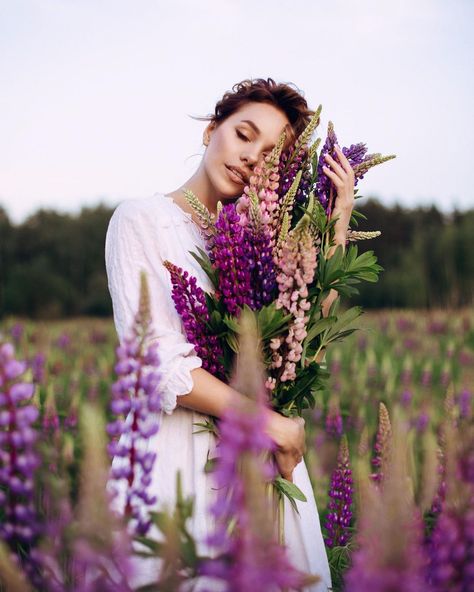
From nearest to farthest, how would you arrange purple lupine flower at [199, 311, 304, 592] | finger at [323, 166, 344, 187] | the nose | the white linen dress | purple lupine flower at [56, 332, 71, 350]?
1. purple lupine flower at [199, 311, 304, 592]
2. the white linen dress
3. finger at [323, 166, 344, 187]
4. the nose
5. purple lupine flower at [56, 332, 71, 350]

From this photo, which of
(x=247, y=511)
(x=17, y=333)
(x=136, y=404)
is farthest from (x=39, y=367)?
(x=247, y=511)

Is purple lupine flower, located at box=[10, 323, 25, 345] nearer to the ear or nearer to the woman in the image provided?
the ear

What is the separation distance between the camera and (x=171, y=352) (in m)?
1.86

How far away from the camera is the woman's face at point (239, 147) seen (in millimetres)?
2262

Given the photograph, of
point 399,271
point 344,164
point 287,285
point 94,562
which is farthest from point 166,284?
point 399,271

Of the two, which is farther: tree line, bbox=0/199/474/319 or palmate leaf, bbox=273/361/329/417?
tree line, bbox=0/199/474/319

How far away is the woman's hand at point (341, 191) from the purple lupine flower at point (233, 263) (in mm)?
323

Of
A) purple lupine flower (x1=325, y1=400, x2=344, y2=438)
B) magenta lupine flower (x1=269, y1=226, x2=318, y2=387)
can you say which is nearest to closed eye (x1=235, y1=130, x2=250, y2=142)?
magenta lupine flower (x1=269, y1=226, x2=318, y2=387)

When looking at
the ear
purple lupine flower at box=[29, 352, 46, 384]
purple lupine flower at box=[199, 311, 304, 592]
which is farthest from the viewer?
purple lupine flower at box=[29, 352, 46, 384]

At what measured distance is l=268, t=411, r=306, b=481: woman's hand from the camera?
184cm

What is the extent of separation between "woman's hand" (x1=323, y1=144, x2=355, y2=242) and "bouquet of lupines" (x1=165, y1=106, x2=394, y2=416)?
0.02 meters

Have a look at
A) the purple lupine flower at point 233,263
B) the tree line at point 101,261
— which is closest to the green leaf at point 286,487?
the purple lupine flower at point 233,263

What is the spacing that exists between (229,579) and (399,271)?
22313 millimetres

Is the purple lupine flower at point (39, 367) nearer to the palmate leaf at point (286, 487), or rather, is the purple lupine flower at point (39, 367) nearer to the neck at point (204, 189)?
the neck at point (204, 189)
